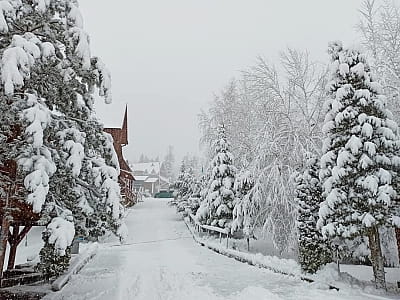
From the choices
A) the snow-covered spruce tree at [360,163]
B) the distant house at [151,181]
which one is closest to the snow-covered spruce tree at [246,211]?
the snow-covered spruce tree at [360,163]

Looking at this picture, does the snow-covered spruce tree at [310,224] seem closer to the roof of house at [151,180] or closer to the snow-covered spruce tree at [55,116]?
the snow-covered spruce tree at [55,116]

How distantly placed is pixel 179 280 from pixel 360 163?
555 centimetres

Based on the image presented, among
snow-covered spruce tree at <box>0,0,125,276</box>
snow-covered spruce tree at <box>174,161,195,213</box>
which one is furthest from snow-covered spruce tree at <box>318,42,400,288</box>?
snow-covered spruce tree at <box>174,161,195,213</box>

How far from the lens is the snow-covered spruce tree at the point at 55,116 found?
208 inches

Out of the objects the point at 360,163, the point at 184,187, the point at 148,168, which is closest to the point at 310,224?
the point at 360,163

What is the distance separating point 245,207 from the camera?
17.0 meters

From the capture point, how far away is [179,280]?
34.7 feet

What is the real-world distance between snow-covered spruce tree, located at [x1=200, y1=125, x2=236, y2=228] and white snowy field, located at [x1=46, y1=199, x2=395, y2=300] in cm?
315

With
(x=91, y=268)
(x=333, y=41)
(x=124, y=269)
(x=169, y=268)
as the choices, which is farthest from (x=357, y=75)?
(x=91, y=268)

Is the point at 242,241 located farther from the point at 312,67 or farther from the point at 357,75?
the point at 357,75

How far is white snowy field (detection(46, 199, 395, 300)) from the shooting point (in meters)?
8.84

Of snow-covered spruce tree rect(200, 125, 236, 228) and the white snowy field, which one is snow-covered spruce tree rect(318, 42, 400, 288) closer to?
the white snowy field

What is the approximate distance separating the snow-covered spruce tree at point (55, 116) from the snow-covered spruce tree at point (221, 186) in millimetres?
13256

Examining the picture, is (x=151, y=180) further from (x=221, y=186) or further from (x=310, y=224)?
(x=310, y=224)
